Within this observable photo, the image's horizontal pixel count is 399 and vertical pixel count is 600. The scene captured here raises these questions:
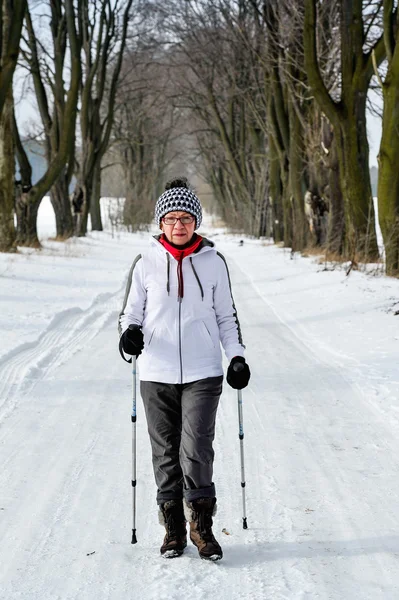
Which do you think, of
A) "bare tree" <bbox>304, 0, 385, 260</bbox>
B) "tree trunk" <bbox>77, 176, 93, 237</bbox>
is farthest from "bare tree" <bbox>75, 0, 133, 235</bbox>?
"bare tree" <bbox>304, 0, 385, 260</bbox>

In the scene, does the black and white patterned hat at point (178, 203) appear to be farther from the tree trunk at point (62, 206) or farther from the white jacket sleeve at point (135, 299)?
the tree trunk at point (62, 206)

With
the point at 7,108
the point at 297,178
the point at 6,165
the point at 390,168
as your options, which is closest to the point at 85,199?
the point at 297,178

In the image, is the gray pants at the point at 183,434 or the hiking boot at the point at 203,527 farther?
the gray pants at the point at 183,434

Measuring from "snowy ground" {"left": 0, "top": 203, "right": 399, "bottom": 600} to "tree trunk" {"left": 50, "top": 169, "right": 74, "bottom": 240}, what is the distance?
17073mm

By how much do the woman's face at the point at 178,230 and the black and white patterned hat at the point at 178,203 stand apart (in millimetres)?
27

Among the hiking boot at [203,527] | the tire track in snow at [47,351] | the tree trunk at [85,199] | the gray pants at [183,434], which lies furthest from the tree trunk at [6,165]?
the hiking boot at [203,527]

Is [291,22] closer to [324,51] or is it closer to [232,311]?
→ [324,51]

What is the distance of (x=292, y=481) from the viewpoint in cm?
490

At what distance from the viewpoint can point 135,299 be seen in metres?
4.03

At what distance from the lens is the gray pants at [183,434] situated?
3924mm

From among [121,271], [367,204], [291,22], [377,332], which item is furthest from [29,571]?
[291,22]

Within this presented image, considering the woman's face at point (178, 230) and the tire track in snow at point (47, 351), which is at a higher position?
the woman's face at point (178, 230)

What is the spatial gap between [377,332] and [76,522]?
6715mm

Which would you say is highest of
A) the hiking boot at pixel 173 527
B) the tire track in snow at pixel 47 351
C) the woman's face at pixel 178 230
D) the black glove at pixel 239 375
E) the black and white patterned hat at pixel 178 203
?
the black and white patterned hat at pixel 178 203
